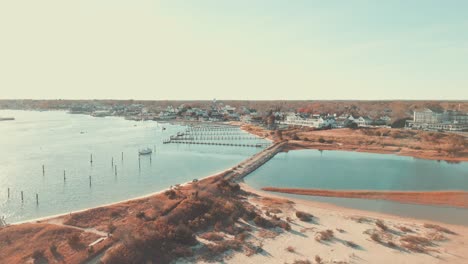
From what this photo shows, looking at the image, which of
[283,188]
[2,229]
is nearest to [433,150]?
[283,188]

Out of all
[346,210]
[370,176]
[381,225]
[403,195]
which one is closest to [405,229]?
[381,225]

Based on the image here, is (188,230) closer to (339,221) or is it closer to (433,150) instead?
(339,221)

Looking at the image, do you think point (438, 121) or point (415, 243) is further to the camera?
point (438, 121)

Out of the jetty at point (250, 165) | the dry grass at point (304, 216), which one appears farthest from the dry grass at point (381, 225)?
the jetty at point (250, 165)

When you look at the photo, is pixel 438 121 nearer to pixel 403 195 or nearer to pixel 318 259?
pixel 403 195

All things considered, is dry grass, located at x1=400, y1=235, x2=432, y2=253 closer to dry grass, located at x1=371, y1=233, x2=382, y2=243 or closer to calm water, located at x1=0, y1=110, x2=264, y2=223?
dry grass, located at x1=371, y1=233, x2=382, y2=243

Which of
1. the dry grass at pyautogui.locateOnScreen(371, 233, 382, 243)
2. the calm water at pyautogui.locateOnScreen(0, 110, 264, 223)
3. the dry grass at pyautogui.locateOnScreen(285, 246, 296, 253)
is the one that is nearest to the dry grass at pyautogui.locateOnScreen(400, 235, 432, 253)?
the dry grass at pyautogui.locateOnScreen(371, 233, 382, 243)
